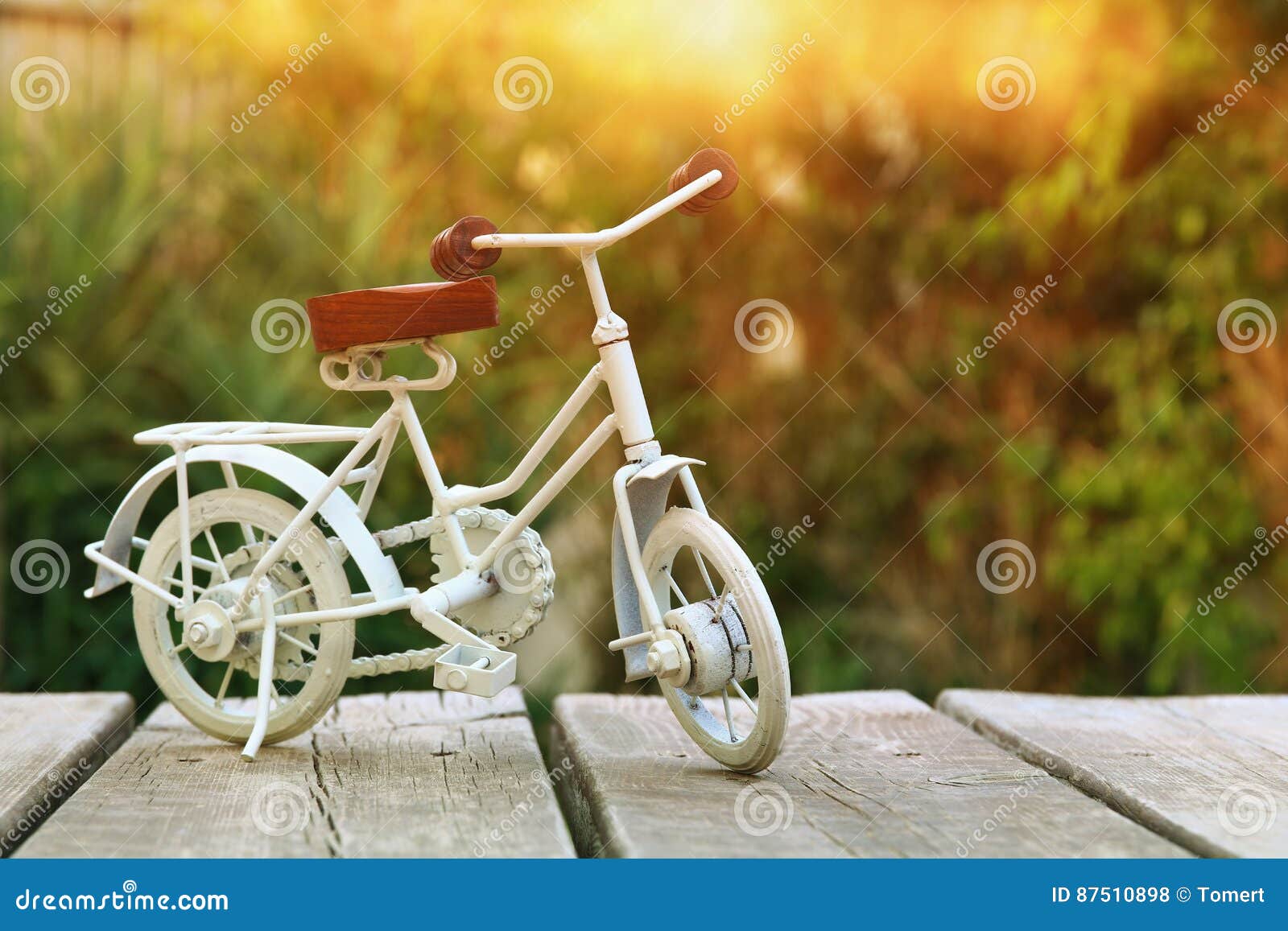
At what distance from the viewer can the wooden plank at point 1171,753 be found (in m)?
1.78

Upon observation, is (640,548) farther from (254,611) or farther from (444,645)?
(254,611)

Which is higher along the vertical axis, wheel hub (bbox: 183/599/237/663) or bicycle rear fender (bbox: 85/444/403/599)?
bicycle rear fender (bbox: 85/444/403/599)

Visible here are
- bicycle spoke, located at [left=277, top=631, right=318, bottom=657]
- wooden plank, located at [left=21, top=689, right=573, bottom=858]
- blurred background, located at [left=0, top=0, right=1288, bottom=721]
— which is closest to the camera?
wooden plank, located at [left=21, top=689, right=573, bottom=858]

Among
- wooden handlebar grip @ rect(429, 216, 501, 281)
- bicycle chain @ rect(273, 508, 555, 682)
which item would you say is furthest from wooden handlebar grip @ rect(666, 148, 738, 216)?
bicycle chain @ rect(273, 508, 555, 682)

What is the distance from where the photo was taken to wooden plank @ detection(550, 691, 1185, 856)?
66.0 inches

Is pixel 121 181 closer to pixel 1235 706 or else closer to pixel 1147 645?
pixel 1235 706

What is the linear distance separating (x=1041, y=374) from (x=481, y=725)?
3.14m

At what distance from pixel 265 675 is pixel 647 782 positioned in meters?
0.69

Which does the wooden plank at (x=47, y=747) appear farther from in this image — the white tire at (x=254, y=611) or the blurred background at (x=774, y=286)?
the blurred background at (x=774, y=286)

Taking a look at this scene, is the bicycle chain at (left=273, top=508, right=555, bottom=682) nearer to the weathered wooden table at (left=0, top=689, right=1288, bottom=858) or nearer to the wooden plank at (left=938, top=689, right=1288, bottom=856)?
the weathered wooden table at (left=0, top=689, right=1288, bottom=858)

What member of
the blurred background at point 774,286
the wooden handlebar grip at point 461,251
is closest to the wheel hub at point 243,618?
the wooden handlebar grip at point 461,251

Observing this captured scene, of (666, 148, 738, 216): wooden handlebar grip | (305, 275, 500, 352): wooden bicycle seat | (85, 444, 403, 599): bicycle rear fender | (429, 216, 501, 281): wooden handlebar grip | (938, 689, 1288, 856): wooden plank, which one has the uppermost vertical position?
(666, 148, 738, 216): wooden handlebar grip

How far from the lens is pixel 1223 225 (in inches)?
174

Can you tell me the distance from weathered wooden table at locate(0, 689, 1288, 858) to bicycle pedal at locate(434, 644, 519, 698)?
133 mm
